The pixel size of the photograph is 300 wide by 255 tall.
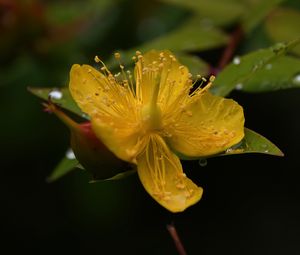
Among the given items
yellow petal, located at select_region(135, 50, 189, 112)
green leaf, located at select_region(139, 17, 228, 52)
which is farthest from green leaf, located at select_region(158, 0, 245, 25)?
yellow petal, located at select_region(135, 50, 189, 112)

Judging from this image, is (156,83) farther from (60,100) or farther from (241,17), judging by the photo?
(241,17)

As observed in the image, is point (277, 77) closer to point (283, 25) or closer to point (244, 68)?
point (244, 68)

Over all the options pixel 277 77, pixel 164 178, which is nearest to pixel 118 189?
pixel 277 77

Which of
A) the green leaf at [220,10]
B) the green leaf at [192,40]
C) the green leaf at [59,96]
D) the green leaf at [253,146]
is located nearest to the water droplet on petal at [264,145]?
the green leaf at [253,146]

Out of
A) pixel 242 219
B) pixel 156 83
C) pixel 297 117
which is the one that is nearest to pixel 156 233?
pixel 242 219

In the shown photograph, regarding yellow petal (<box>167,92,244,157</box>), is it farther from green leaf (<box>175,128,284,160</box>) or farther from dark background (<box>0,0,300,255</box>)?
dark background (<box>0,0,300,255</box>)

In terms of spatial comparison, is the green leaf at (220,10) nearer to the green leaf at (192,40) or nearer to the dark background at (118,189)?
the green leaf at (192,40)
